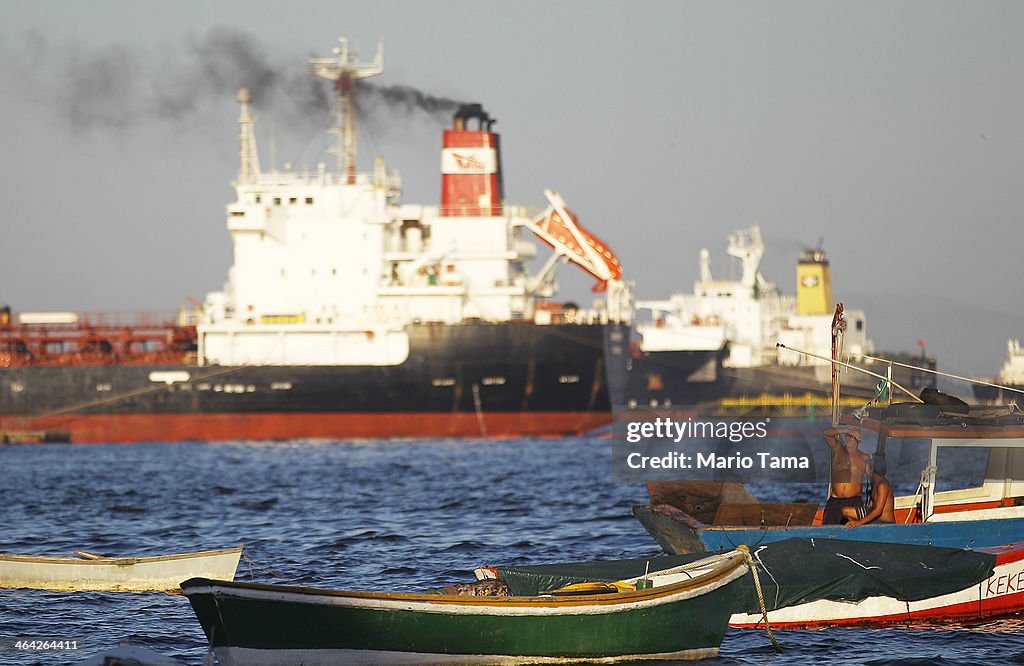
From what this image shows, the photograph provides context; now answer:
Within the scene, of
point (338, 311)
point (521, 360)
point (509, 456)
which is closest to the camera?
point (509, 456)

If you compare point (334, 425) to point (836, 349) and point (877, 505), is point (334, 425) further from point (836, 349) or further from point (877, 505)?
point (877, 505)

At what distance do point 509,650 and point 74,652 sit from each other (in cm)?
539

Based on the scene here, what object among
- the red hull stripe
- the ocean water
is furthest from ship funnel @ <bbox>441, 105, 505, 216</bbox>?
the ocean water

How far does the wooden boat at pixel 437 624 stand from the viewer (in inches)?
484

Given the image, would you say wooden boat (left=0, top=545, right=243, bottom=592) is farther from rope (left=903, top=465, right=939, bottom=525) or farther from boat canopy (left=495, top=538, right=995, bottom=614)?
rope (left=903, top=465, right=939, bottom=525)

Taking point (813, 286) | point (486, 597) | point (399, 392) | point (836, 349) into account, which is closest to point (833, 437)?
point (836, 349)

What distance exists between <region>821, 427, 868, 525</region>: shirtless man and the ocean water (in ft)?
7.48

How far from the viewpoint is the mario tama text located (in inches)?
727

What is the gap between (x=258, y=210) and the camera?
58.4 metres

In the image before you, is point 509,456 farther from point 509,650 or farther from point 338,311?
point 509,650

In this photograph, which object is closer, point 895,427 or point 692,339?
point 895,427

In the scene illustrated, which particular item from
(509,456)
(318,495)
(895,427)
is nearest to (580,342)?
(509,456)

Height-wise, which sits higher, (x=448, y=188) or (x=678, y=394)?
(x=448, y=188)

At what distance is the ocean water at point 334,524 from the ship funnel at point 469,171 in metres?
14.6
